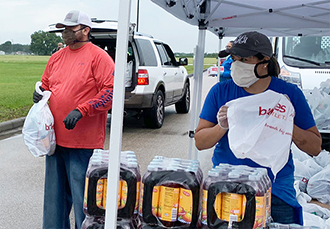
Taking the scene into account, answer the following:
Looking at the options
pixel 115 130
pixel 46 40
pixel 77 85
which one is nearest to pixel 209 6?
pixel 77 85

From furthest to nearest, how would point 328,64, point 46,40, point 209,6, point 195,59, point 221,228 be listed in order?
1. point 46,40
2. point 328,64
3. point 195,59
4. point 209,6
5. point 221,228

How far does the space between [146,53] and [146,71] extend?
510mm

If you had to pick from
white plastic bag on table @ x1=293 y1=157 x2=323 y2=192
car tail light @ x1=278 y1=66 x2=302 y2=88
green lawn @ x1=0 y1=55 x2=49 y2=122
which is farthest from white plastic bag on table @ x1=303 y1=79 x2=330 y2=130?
green lawn @ x1=0 y1=55 x2=49 y2=122

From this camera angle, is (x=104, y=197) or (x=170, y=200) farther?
(x=104, y=197)

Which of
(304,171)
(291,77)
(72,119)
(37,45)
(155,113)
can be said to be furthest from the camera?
(37,45)

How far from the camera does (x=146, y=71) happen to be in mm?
9133

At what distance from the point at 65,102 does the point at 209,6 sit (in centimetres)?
167

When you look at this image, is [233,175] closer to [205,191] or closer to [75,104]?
[205,191]

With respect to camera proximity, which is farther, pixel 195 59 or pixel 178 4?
pixel 195 59

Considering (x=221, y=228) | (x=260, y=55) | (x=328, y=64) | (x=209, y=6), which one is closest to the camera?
(x=221, y=228)

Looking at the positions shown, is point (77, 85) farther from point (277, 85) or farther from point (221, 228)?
point (221, 228)

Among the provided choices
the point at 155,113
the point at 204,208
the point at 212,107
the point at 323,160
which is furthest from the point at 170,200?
the point at 155,113

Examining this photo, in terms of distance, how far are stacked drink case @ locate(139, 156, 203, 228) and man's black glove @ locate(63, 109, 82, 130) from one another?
3.96 ft

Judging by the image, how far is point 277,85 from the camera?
2.50 metres
